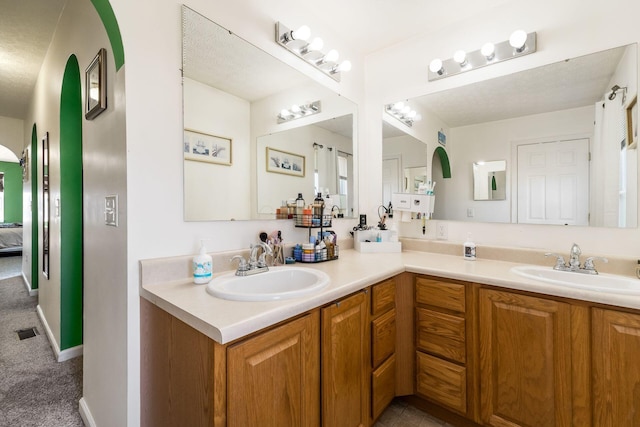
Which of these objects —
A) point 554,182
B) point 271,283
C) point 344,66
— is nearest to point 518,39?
point 554,182

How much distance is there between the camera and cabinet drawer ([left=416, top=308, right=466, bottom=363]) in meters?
1.43

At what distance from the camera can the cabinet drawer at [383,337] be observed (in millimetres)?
1384

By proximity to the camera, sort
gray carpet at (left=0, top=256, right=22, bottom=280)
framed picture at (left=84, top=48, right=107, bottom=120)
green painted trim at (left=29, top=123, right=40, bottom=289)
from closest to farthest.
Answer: framed picture at (left=84, top=48, right=107, bottom=120), green painted trim at (left=29, top=123, right=40, bottom=289), gray carpet at (left=0, top=256, right=22, bottom=280)

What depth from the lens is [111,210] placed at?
120cm

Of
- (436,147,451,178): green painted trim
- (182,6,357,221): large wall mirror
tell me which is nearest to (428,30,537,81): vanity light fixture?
(436,147,451,178): green painted trim

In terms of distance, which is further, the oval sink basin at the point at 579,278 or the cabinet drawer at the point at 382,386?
the cabinet drawer at the point at 382,386

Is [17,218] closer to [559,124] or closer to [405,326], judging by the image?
[405,326]

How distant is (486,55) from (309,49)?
1110 mm

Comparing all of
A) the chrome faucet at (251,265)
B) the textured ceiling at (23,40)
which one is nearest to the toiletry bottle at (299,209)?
the chrome faucet at (251,265)

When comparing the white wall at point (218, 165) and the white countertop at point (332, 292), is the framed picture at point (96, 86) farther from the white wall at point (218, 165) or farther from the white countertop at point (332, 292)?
the white countertop at point (332, 292)

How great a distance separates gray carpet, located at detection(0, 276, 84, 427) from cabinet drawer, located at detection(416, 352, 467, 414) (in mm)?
1886

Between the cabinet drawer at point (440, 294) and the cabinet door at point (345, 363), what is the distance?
41cm

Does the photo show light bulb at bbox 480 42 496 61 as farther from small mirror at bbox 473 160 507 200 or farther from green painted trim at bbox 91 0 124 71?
green painted trim at bbox 91 0 124 71

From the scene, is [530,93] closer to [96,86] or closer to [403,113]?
[403,113]
